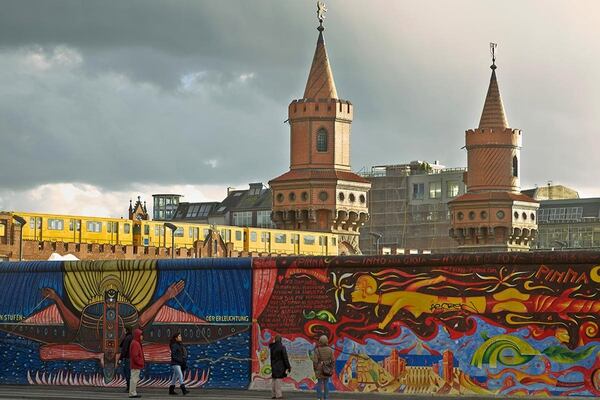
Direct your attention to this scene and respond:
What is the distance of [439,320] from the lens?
32.3 m

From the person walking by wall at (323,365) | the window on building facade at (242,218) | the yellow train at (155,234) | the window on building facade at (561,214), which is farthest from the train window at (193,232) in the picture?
the person walking by wall at (323,365)

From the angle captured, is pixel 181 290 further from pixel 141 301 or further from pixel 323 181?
pixel 323 181

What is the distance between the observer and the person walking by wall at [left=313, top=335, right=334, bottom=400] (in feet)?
98.3

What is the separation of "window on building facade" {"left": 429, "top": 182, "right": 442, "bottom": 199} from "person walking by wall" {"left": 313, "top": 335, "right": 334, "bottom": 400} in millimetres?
128811

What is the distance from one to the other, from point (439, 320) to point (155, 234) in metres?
79.8

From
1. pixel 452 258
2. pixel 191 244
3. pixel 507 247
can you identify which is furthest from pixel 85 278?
pixel 507 247

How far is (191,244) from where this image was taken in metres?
112

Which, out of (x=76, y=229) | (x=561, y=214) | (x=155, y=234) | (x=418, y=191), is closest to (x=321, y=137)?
(x=155, y=234)

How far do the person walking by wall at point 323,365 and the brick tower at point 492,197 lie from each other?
100m

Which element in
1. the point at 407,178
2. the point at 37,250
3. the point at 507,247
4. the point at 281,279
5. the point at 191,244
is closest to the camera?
the point at 281,279

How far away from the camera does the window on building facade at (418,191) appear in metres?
159

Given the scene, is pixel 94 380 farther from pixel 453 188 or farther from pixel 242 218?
pixel 242 218

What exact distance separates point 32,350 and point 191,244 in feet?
244

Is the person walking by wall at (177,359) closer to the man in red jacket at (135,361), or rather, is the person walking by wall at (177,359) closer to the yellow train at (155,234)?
the man in red jacket at (135,361)
